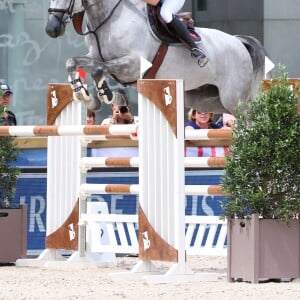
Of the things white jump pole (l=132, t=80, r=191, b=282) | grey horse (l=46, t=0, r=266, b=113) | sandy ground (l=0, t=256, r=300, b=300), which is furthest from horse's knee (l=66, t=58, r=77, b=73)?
white jump pole (l=132, t=80, r=191, b=282)

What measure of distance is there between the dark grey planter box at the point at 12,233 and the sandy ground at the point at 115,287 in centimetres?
57

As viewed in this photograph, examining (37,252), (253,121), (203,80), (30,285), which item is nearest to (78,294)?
(30,285)

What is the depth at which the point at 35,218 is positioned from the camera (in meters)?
10.0

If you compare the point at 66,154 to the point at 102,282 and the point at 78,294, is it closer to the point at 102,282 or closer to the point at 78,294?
the point at 102,282

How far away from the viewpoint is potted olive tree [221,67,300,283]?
698 cm

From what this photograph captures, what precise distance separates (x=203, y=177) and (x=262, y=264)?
2.89m

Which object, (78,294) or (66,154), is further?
(66,154)

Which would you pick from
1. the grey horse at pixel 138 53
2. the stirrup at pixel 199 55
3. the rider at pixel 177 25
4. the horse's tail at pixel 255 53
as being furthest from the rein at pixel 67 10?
the horse's tail at pixel 255 53

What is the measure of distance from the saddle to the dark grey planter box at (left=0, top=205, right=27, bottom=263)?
6.65 feet

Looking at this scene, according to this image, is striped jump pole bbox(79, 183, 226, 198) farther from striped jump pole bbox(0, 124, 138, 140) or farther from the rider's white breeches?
the rider's white breeches

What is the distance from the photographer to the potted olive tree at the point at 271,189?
22.9 ft

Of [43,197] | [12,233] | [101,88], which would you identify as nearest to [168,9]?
[101,88]

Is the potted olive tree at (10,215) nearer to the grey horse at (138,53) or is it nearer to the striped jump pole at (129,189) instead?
the striped jump pole at (129,189)

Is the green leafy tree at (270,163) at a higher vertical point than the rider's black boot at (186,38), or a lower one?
lower
